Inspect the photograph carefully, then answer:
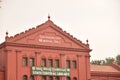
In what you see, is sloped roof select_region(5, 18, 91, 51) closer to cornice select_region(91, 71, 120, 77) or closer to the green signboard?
cornice select_region(91, 71, 120, 77)

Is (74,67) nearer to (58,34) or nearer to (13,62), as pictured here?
(58,34)

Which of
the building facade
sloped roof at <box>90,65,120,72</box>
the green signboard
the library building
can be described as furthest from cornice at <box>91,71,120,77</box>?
the green signboard

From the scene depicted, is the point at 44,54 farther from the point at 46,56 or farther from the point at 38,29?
the point at 38,29

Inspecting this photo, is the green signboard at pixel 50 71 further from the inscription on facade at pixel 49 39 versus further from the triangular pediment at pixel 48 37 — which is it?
the inscription on facade at pixel 49 39

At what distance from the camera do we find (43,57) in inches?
2201

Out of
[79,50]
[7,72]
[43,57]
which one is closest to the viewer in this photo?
[7,72]

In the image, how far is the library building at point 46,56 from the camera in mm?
52938

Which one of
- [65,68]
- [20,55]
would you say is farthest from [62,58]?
[20,55]

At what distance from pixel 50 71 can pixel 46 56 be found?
2.41 meters

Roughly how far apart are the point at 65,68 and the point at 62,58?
1668 mm

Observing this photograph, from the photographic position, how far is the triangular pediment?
54.4 m

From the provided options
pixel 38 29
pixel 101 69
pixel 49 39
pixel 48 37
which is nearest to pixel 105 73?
pixel 101 69

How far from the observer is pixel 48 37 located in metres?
56.8

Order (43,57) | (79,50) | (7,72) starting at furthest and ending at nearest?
(79,50) → (43,57) → (7,72)
